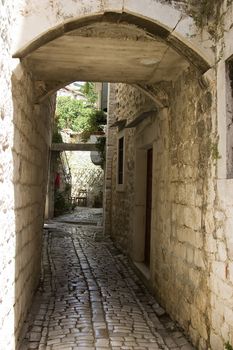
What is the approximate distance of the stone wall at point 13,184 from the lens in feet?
9.19

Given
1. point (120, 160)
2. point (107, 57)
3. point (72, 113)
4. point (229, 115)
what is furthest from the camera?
point (72, 113)

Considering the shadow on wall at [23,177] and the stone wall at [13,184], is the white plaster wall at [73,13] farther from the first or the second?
the shadow on wall at [23,177]

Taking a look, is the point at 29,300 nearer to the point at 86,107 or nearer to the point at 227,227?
the point at 227,227

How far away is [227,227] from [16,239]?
1794 mm

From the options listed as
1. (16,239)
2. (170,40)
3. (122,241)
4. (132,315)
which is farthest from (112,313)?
(122,241)

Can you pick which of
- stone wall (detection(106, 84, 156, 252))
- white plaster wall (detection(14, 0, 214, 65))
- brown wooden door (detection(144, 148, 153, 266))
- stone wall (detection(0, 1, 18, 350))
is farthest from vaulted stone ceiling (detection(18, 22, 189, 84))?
brown wooden door (detection(144, 148, 153, 266))

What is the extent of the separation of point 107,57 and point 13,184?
189cm

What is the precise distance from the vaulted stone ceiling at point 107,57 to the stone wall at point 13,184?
38 centimetres

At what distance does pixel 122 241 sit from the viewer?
8719 mm

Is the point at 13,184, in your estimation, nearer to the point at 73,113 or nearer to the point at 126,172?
the point at 126,172

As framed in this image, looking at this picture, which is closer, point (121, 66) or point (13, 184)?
point (13, 184)

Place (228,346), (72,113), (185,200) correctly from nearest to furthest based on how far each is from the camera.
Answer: (228,346) < (185,200) < (72,113)

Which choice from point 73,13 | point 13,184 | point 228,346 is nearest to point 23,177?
point 13,184

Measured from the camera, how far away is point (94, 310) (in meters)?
4.67
